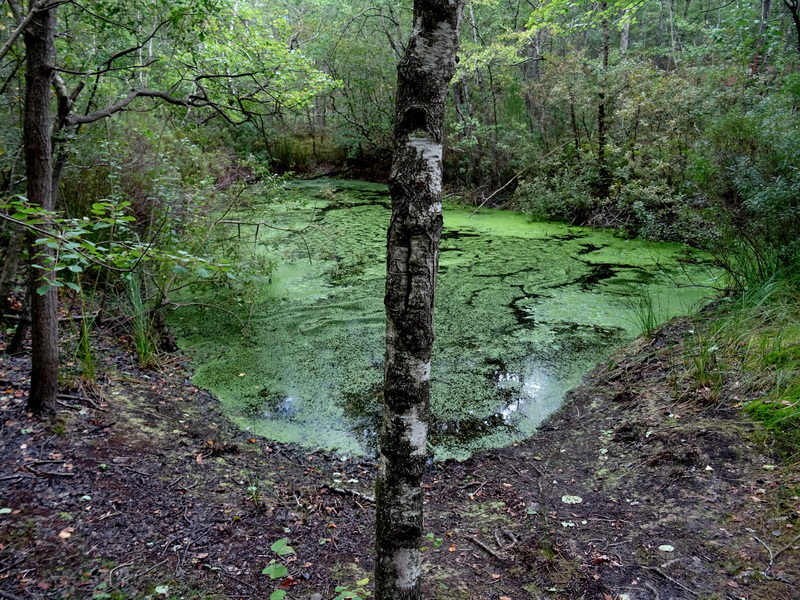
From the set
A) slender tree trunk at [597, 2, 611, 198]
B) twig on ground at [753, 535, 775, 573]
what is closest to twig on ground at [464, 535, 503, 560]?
twig on ground at [753, 535, 775, 573]

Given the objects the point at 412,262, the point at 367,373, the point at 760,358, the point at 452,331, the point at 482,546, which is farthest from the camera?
the point at 452,331

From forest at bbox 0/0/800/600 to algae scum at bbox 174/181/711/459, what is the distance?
0.03 metres

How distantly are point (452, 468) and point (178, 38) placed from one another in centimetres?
292

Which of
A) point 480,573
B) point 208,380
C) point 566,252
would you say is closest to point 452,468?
point 480,573

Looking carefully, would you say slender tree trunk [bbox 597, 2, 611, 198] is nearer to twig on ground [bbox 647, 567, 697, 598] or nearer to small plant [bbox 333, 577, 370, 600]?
twig on ground [bbox 647, 567, 697, 598]

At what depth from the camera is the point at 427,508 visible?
230 cm

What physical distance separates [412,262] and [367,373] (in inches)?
103

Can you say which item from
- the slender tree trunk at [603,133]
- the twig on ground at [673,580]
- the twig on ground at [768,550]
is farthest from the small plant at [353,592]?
the slender tree trunk at [603,133]

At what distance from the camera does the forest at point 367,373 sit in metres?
1.56

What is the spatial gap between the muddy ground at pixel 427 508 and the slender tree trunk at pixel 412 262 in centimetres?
67

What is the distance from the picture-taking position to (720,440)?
7.38 ft

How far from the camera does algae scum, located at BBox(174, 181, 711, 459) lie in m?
3.16

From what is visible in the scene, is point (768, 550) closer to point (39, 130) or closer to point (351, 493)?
point (351, 493)

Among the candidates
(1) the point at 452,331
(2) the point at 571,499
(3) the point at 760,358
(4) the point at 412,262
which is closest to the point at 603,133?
(1) the point at 452,331
